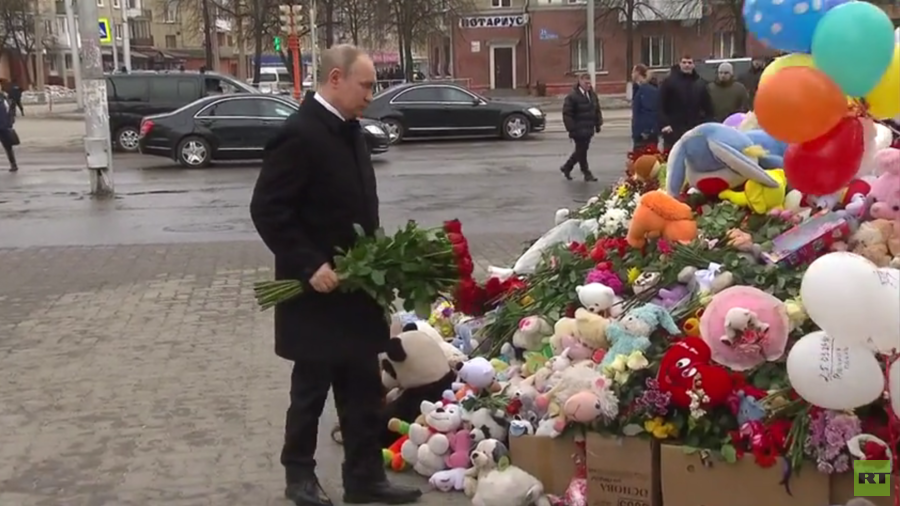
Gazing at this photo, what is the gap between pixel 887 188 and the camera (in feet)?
14.9

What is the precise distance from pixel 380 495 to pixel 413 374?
Answer: 2.67 ft

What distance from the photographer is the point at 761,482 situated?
4105 mm

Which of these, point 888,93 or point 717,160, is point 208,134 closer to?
point 717,160

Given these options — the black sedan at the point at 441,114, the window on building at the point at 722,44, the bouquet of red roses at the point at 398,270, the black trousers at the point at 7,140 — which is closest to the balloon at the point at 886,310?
the bouquet of red roses at the point at 398,270

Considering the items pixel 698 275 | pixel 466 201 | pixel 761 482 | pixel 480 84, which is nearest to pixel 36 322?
pixel 698 275

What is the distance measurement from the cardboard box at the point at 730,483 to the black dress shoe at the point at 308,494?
1394mm

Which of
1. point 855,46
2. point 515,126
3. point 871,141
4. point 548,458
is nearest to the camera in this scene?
point 855,46

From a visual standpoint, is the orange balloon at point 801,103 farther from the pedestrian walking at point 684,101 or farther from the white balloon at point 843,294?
the pedestrian walking at point 684,101

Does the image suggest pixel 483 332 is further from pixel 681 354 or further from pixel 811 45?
pixel 811 45

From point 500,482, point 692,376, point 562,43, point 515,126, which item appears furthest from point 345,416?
point 562,43

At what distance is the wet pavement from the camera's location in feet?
A: 16.9

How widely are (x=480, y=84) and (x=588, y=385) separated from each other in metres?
51.1

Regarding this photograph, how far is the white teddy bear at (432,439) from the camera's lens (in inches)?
193

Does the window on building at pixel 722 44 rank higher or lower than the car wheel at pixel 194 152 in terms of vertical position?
higher
